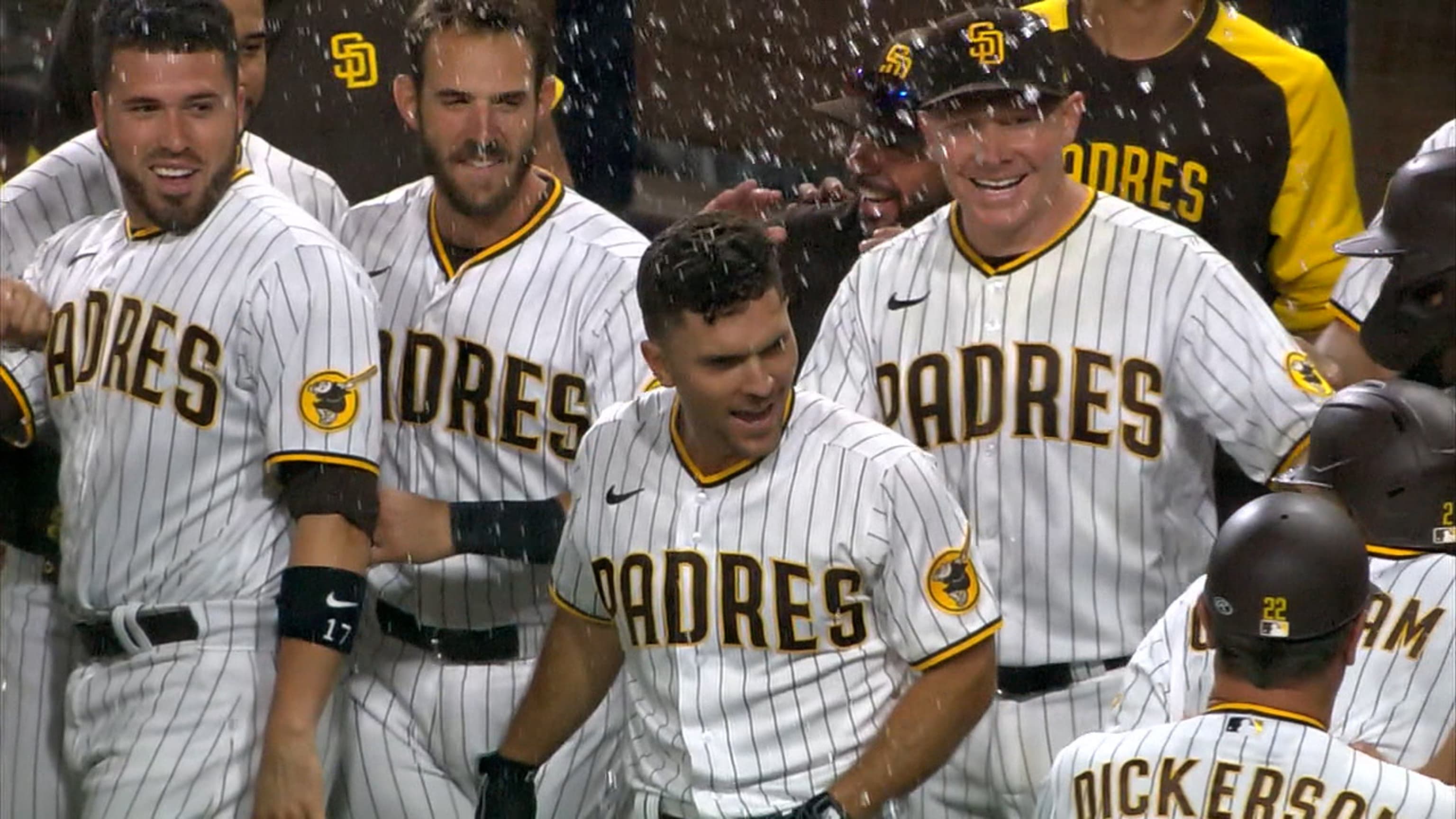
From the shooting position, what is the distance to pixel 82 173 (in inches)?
195

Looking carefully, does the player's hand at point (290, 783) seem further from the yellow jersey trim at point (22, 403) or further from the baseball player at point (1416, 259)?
the baseball player at point (1416, 259)

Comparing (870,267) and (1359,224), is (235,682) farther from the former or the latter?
(1359,224)

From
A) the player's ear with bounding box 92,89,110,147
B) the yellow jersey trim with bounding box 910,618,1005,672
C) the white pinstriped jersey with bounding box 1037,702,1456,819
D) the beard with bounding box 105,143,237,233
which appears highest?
the player's ear with bounding box 92,89,110,147

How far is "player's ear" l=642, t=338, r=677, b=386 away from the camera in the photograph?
13.3ft

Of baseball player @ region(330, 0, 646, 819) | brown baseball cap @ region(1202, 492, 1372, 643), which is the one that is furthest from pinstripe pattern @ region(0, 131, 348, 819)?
brown baseball cap @ region(1202, 492, 1372, 643)

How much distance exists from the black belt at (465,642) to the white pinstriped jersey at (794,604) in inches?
23.8

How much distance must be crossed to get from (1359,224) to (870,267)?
39.6 inches

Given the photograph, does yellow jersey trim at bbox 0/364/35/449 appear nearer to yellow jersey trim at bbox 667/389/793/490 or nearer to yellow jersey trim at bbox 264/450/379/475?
yellow jersey trim at bbox 264/450/379/475

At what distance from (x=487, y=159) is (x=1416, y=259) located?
4.93 feet

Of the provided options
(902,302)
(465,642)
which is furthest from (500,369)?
(902,302)

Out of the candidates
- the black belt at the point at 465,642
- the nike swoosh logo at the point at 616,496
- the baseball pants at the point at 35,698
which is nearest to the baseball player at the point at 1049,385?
the nike swoosh logo at the point at 616,496

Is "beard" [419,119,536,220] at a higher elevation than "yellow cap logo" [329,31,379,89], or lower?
lower

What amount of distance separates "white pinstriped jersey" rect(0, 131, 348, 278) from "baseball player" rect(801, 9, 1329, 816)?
3.71 feet

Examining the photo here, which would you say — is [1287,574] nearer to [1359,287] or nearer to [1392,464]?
[1392,464]
